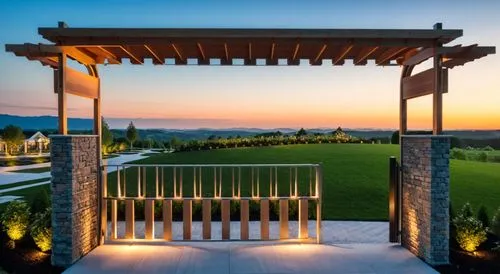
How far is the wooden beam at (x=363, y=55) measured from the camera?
5.59m

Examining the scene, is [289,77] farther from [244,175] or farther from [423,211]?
[423,211]

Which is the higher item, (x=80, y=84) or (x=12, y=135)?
(x=80, y=84)

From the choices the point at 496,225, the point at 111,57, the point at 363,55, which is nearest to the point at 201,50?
the point at 111,57

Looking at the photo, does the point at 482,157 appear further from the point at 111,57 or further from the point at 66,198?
the point at 66,198

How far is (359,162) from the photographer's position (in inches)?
594

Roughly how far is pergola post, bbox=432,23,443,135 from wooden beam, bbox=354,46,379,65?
0.77m

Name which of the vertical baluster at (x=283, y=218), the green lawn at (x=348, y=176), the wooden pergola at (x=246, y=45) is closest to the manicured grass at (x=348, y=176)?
the green lawn at (x=348, y=176)

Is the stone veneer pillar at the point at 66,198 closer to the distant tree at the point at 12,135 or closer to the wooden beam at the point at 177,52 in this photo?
the wooden beam at the point at 177,52

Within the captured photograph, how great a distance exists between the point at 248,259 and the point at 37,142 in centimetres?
2910

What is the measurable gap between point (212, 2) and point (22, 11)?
6275mm

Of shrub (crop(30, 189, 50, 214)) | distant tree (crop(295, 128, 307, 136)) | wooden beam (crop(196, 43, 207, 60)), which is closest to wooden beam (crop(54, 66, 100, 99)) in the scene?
wooden beam (crop(196, 43, 207, 60))

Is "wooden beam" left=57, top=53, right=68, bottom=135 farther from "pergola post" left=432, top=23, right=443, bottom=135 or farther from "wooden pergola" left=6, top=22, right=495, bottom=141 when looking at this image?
"pergola post" left=432, top=23, right=443, bottom=135

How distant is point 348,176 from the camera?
12.5 m

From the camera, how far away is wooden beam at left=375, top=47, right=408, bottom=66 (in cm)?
562
